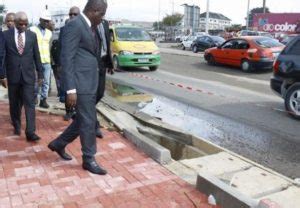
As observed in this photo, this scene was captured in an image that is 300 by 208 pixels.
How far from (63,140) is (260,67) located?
12823 millimetres

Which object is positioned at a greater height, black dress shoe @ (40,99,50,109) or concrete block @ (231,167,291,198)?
black dress shoe @ (40,99,50,109)

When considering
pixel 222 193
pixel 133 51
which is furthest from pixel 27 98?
pixel 133 51

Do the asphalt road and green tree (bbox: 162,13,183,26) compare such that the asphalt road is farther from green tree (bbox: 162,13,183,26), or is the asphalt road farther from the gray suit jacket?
green tree (bbox: 162,13,183,26)

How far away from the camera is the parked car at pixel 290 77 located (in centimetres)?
834

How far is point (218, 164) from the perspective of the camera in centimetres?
517

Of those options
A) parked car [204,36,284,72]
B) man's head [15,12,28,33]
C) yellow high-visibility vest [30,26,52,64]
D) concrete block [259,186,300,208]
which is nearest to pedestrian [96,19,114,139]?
man's head [15,12,28,33]

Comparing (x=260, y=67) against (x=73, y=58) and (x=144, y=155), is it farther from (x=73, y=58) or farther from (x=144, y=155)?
(x=73, y=58)

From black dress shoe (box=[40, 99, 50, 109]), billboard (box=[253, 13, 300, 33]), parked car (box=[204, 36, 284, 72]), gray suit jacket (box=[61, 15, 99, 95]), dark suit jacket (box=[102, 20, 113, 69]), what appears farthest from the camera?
billboard (box=[253, 13, 300, 33])

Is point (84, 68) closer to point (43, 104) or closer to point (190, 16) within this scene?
point (43, 104)

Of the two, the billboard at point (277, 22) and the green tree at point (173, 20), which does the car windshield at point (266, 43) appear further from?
the green tree at point (173, 20)

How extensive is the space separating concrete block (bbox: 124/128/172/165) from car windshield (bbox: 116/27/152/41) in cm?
1144

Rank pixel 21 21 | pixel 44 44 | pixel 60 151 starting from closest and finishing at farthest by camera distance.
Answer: pixel 60 151
pixel 21 21
pixel 44 44

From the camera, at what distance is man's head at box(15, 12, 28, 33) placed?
5754 millimetres

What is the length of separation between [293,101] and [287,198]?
4.59 meters
